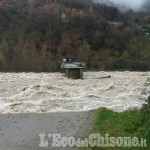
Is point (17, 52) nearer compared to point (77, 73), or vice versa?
point (77, 73)

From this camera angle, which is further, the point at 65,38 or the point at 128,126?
the point at 65,38

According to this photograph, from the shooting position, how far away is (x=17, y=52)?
53.4m

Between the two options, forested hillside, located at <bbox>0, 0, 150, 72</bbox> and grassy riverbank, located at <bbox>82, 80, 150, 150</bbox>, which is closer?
grassy riverbank, located at <bbox>82, 80, 150, 150</bbox>

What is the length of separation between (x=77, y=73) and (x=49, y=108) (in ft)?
52.2

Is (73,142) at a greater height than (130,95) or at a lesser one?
greater

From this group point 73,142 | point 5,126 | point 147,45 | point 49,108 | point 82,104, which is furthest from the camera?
point 147,45

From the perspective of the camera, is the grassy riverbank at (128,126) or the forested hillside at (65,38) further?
the forested hillside at (65,38)

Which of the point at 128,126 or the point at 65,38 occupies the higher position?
the point at 128,126

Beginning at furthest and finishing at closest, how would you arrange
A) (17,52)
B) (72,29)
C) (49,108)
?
1. (72,29)
2. (17,52)
3. (49,108)

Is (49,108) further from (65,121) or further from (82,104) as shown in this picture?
(65,121)

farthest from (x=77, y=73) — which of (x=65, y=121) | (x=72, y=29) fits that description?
(x=72, y=29)

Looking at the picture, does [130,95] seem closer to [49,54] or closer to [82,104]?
[82,104]

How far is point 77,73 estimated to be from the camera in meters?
28.0

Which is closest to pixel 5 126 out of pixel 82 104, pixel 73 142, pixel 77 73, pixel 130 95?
pixel 73 142
